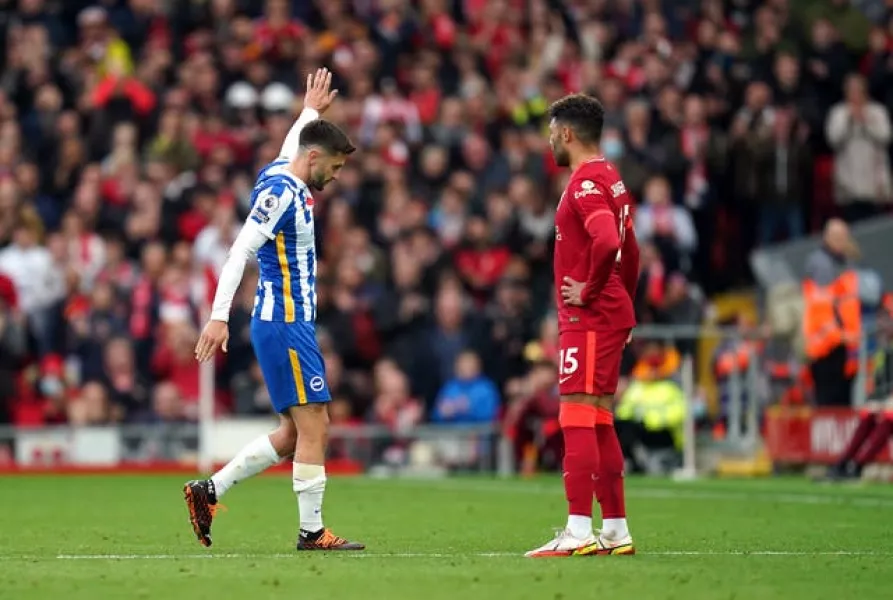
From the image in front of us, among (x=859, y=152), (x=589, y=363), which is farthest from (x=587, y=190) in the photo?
(x=859, y=152)

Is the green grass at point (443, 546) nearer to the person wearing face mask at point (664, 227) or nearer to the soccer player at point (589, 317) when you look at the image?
the soccer player at point (589, 317)

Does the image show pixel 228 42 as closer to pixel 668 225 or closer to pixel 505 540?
pixel 668 225

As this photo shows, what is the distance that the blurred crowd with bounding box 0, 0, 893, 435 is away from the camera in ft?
78.2

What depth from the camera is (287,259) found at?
36.9 feet

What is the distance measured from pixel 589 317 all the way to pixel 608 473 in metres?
0.82

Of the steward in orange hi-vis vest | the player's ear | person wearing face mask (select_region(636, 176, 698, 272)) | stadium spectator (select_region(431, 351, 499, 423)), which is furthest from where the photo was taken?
person wearing face mask (select_region(636, 176, 698, 272))

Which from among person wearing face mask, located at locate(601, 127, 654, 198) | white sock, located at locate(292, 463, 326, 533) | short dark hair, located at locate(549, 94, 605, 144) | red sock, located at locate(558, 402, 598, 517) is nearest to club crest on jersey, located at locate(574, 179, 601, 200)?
short dark hair, located at locate(549, 94, 605, 144)

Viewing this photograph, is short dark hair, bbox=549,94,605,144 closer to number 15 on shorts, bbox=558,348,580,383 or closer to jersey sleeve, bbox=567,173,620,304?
jersey sleeve, bbox=567,173,620,304

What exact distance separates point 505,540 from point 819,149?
1494 centimetres

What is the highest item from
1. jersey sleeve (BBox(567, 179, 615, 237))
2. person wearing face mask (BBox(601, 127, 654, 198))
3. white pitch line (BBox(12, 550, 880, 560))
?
person wearing face mask (BBox(601, 127, 654, 198))

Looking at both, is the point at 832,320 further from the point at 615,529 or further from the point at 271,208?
the point at 271,208

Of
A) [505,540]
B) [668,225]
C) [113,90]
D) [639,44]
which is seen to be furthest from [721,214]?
[505,540]

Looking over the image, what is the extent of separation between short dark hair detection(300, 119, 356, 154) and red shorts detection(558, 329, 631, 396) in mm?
1615

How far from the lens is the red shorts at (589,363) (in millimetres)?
10773
